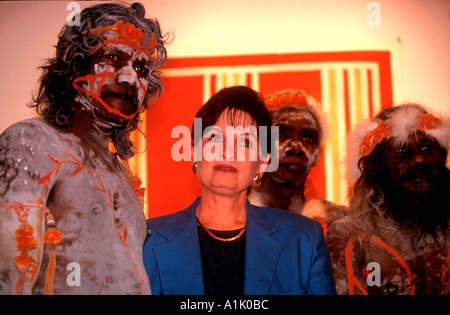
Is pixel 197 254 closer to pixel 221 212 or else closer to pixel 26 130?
pixel 221 212

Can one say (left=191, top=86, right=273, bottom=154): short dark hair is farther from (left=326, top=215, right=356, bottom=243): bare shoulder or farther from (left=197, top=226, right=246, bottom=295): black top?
(left=326, top=215, right=356, bottom=243): bare shoulder

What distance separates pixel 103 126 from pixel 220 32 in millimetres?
1185

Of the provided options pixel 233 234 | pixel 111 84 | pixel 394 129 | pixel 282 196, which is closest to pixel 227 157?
pixel 233 234

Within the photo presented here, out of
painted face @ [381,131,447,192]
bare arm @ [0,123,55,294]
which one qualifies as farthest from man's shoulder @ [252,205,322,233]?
bare arm @ [0,123,55,294]

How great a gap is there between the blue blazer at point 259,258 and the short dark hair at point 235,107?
1.43ft

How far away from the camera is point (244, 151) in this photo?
226 centimetres

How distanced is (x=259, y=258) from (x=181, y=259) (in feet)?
1.13

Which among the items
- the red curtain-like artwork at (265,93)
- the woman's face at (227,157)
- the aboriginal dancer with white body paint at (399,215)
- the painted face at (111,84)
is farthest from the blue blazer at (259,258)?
the red curtain-like artwork at (265,93)

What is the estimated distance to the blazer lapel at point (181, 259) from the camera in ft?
6.82

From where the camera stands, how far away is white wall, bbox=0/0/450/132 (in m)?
2.81

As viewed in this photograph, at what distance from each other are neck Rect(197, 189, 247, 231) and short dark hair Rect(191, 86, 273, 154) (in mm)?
334

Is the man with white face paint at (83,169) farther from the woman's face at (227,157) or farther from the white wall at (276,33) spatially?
the white wall at (276,33)

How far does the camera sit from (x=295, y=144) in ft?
10.0

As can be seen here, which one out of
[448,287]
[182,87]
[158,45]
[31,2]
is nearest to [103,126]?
[158,45]
